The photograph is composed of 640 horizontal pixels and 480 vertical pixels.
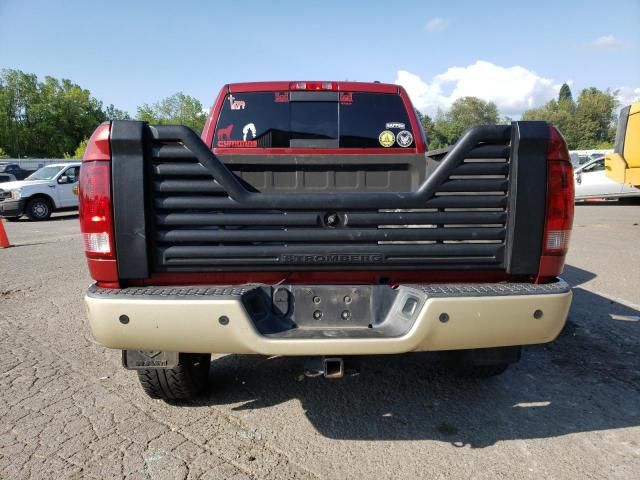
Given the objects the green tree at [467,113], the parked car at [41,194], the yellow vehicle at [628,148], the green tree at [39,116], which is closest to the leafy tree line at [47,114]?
the green tree at [39,116]

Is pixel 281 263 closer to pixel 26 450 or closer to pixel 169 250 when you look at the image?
pixel 169 250

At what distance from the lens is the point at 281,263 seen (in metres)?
2.35

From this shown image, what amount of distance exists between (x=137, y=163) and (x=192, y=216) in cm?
36

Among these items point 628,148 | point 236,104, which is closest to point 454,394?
point 236,104

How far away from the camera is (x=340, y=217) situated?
7.80 ft

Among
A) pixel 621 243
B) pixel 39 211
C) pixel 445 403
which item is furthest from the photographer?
pixel 39 211

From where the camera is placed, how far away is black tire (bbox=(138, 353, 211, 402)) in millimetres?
2736

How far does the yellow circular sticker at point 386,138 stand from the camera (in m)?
4.10

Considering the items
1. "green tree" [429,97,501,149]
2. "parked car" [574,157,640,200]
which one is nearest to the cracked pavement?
"parked car" [574,157,640,200]

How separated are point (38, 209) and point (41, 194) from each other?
0.49 meters

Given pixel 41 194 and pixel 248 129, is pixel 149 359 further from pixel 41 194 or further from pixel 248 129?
pixel 41 194

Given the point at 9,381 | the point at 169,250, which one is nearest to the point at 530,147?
A: the point at 169,250

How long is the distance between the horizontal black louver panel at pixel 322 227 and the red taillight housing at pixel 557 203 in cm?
21

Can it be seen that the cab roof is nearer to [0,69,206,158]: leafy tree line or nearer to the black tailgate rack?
the black tailgate rack
